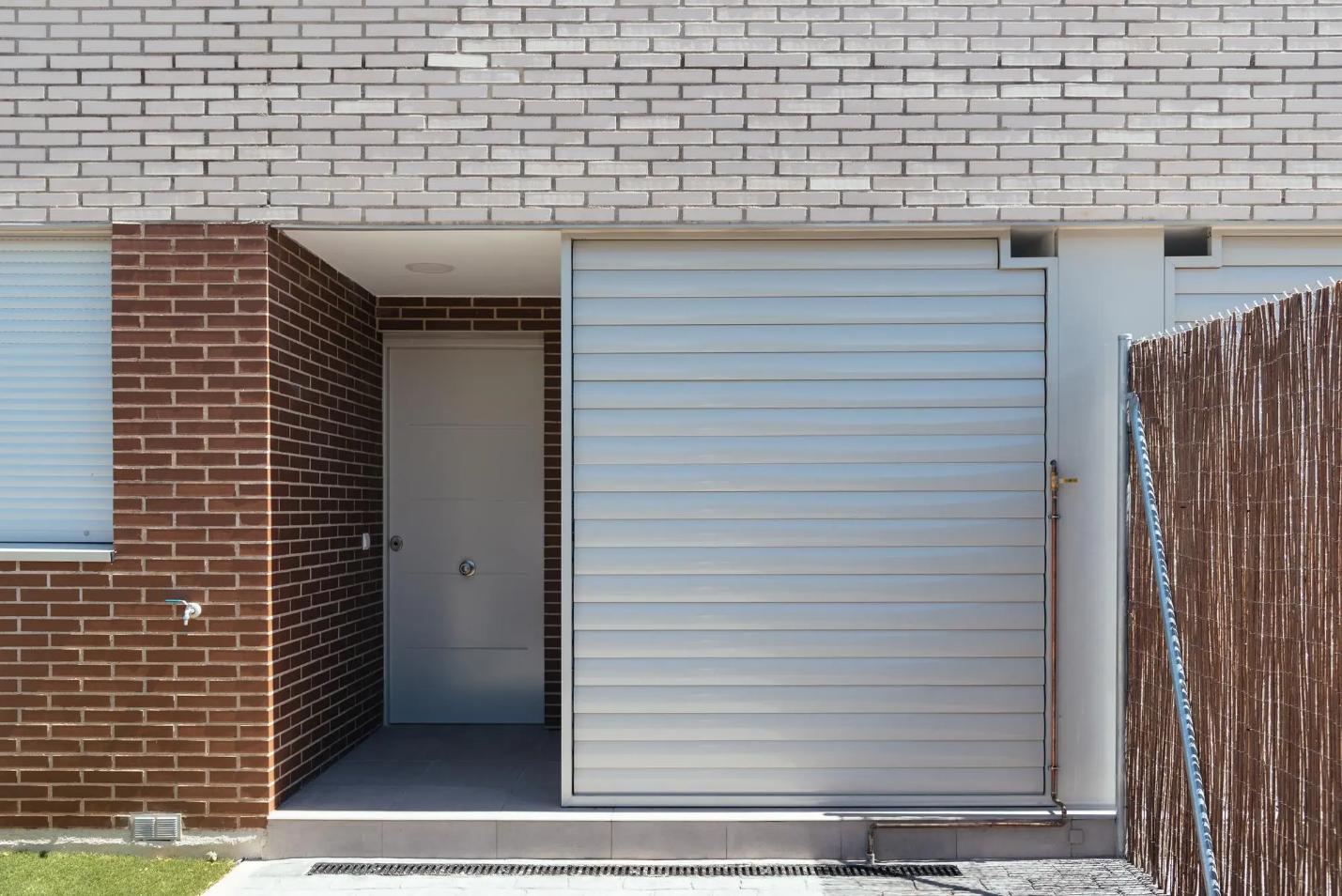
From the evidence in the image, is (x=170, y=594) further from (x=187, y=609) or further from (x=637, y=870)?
(x=637, y=870)

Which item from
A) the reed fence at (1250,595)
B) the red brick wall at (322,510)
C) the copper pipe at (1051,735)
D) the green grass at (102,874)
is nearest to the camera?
the reed fence at (1250,595)

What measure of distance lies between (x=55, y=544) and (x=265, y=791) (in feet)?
4.93

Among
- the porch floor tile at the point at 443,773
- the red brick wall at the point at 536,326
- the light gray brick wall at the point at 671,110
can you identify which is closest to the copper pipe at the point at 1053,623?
the light gray brick wall at the point at 671,110

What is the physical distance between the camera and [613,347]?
4812 millimetres

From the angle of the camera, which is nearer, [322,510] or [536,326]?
[322,510]

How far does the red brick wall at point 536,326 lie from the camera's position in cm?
649

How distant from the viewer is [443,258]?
5.35m

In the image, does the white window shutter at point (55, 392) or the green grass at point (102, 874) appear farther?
the white window shutter at point (55, 392)

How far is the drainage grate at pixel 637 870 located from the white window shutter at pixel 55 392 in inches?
76.2

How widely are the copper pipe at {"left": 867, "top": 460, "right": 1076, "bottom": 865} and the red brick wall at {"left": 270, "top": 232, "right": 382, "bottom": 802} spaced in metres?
2.78

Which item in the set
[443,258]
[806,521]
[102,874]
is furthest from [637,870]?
[443,258]

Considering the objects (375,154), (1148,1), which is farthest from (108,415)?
(1148,1)

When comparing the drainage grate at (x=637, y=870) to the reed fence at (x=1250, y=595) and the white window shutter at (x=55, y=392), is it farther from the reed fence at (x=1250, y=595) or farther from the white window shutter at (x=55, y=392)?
the white window shutter at (x=55, y=392)

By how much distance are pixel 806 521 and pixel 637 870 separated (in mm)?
1699
